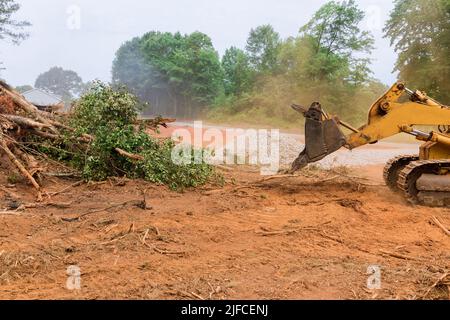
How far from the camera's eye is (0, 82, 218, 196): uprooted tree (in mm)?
9617

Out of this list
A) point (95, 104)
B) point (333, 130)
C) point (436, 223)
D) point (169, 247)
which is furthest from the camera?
point (95, 104)

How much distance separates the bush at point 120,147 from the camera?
9.62m

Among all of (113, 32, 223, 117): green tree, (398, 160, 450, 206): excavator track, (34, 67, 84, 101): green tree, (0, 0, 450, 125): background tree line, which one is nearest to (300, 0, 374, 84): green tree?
(0, 0, 450, 125): background tree line

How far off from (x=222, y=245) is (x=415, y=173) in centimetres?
389

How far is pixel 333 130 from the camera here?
8.30m

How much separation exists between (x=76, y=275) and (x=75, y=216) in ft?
8.35

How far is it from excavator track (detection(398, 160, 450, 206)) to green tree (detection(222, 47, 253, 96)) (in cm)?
3894

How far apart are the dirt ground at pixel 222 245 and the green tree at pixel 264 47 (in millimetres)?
36997

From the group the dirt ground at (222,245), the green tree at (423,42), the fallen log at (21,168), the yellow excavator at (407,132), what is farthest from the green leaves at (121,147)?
the green tree at (423,42)

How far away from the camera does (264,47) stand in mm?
45750

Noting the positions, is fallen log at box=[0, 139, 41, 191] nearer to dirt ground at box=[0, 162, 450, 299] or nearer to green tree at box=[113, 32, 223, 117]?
dirt ground at box=[0, 162, 450, 299]
